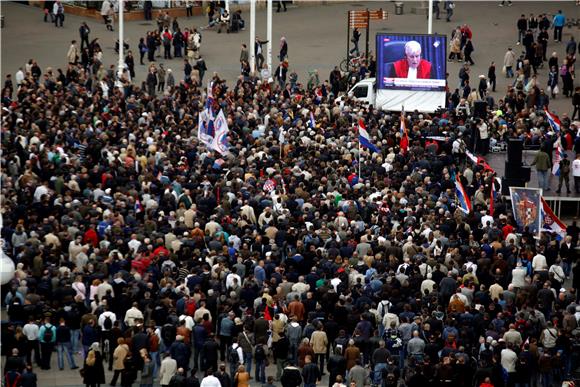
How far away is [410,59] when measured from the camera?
50.1 metres

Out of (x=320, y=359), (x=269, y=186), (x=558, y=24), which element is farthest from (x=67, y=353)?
(x=558, y=24)

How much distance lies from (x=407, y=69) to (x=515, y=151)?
9.59 m

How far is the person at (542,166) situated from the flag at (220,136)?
765 centimetres

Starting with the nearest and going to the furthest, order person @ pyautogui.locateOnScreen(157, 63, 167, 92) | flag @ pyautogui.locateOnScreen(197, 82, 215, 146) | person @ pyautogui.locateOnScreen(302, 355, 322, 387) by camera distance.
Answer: person @ pyautogui.locateOnScreen(302, 355, 322, 387), flag @ pyautogui.locateOnScreen(197, 82, 215, 146), person @ pyautogui.locateOnScreen(157, 63, 167, 92)

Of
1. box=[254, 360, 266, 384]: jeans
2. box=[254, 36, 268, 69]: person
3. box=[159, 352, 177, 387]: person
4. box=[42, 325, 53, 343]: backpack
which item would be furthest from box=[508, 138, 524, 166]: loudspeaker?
box=[254, 36, 268, 69]: person

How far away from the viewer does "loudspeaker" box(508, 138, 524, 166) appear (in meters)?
40.9

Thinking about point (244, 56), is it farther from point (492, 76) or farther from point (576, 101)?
point (576, 101)

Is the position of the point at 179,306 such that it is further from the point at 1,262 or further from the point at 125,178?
the point at 1,262

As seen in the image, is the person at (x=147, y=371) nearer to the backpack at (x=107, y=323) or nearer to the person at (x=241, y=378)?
the backpack at (x=107, y=323)

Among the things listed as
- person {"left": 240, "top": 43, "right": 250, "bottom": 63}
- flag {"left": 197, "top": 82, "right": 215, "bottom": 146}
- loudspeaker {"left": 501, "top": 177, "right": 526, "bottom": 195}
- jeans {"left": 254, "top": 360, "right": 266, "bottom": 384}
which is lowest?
jeans {"left": 254, "top": 360, "right": 266, "bottom": 384}

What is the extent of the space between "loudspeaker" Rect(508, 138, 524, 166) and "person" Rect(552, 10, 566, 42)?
20.4 m

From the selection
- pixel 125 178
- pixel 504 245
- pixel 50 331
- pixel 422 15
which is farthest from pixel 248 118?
pixel 422 15

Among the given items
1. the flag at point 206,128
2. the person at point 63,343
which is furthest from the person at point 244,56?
the person at point 63,343

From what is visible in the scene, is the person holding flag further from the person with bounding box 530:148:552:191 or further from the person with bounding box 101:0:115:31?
the person with bounding box 101:0:115:31
